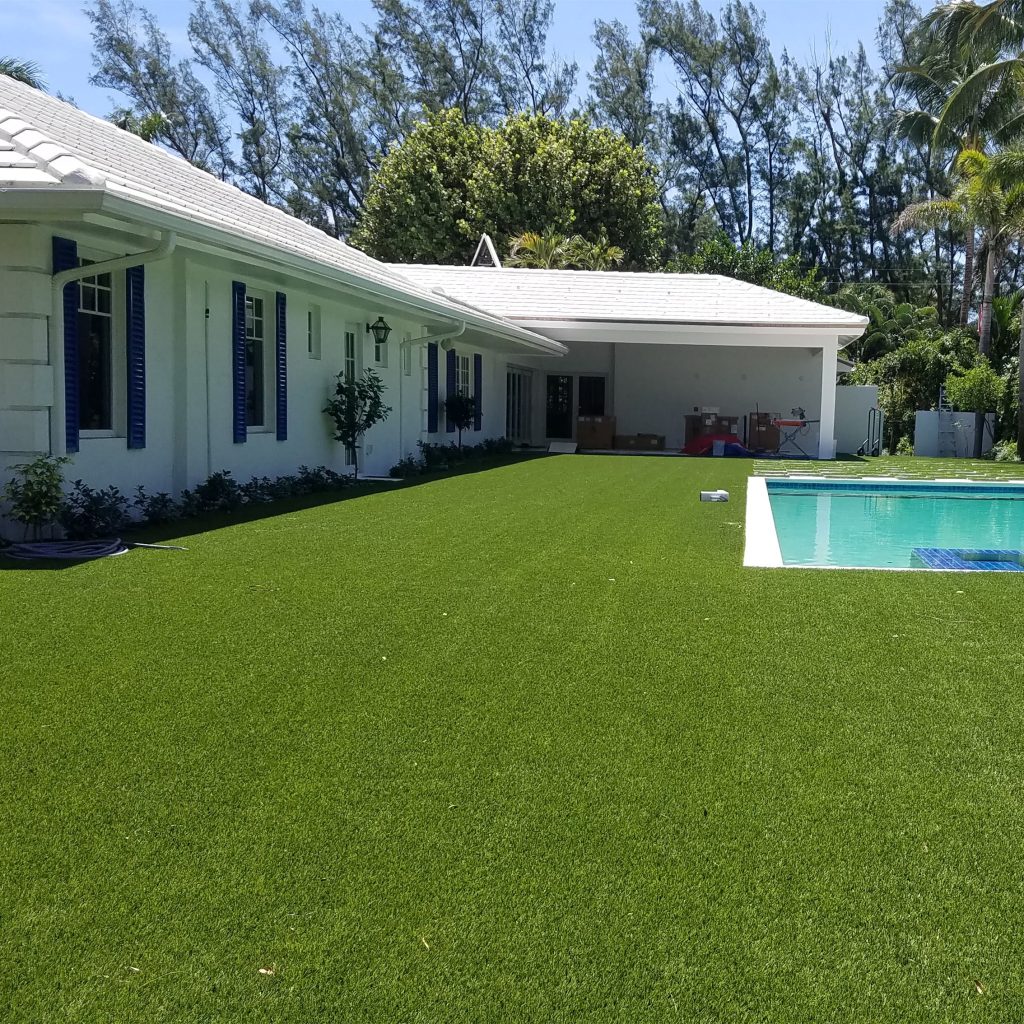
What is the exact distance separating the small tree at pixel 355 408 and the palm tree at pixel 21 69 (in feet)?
27.3

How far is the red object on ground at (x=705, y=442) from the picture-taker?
22750 millimetres

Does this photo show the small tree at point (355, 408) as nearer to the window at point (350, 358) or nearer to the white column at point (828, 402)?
the window at point (350, 358)

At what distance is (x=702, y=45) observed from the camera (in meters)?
46.7

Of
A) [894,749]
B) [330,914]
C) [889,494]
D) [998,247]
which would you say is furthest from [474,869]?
[998,247]

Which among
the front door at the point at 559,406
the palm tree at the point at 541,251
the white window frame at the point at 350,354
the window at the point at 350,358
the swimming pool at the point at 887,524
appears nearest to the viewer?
the swimming pool at the point at 887,524

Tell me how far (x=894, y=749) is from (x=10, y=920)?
109 inches

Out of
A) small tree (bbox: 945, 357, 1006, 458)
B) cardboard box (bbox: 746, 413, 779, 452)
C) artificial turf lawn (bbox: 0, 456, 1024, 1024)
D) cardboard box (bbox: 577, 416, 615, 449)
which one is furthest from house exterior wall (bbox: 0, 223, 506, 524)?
small tree (bbox: 945, 357, 1006, 458)

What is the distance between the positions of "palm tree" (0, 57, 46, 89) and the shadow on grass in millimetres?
9622

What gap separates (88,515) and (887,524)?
779 cm

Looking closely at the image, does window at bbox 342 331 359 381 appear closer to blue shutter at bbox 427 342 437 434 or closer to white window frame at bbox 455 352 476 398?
blue shutter at bbox 427 342 437 434

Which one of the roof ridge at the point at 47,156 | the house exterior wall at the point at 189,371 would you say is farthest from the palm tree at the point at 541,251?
the roof ridge at the point at 47,156

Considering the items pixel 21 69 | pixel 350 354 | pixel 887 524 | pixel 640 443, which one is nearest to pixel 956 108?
pixel 640 443

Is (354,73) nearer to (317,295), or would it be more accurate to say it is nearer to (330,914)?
(317,295)

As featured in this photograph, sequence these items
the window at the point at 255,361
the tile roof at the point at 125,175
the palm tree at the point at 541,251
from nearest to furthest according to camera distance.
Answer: the tile roof at the point at 125,175 < the window at the point at 255,361 < the palm tree at the point at 541,251
